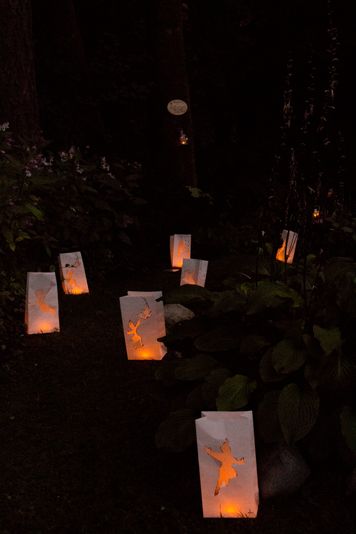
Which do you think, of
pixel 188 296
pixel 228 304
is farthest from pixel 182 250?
Result: pixel 228 304

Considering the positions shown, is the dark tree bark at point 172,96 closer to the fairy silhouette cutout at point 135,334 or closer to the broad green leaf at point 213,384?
the fairy silhouette cutout at point 135,334

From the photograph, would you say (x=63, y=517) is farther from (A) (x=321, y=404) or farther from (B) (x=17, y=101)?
(B) (x=17, y=101)

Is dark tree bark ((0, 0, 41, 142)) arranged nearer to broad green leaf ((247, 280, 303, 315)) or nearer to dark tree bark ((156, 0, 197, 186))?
dark tree bark ((156, 0, 197, 186))

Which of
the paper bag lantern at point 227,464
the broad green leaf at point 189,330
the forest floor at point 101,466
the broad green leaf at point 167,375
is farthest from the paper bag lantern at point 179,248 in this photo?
the paper bag lantern at point 227,464

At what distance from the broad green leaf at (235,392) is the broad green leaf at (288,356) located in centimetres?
16

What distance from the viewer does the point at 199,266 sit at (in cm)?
552

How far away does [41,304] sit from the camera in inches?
183

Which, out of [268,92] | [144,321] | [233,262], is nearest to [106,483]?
[144,321]

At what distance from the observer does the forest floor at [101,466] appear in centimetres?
248

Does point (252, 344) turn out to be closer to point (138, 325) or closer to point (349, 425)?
point (349, 425)

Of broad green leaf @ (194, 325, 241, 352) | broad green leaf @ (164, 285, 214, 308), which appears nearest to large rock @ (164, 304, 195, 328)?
broad green leaf @ (164, 285, 214, 308)

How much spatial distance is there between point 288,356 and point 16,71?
5.80m

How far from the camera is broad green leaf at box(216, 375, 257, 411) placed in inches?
106

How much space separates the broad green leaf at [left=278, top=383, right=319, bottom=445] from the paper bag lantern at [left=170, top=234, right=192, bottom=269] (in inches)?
192
